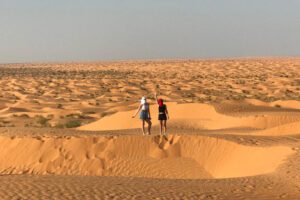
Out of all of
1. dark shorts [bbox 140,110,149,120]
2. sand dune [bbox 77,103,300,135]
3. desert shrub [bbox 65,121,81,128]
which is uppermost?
dark shorts [bbox 140,110,149,120]

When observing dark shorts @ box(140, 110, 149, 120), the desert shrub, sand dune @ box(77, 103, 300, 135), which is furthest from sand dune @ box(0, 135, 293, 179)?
the desert shrub

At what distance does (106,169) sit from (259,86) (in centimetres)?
2871

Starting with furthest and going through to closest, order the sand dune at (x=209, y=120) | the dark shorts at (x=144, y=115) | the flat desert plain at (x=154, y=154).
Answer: the sand dune at (x=209, y=120) < the dark shorts at (x=144, y=115) < the flat desert plain at (x=154, y=154)

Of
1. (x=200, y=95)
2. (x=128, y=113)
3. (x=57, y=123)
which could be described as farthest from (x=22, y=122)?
(x=200, y=95)

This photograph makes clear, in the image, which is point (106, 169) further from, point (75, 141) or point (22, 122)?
point (22, 122)

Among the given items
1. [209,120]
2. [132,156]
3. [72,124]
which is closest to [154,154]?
[132,156]

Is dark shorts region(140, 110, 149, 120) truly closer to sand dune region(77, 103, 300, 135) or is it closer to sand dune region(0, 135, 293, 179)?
sand dune region(0, 135, 293, 179)

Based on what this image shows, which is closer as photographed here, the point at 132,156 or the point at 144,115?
the point at 132,156

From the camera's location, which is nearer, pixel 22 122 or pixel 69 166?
pixel 69 166

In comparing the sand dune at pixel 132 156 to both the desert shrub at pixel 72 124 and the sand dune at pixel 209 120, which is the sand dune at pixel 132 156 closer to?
the sand dune at pixel 209 120

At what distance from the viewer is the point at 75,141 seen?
15.9 meters

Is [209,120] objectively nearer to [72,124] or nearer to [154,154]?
[72,124]

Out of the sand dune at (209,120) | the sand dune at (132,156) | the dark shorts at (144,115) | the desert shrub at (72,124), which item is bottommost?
the desert shrub at (72,124)

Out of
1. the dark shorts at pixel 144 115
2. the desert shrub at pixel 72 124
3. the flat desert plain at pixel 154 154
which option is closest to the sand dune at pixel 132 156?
the flat desert plain at pixel 154 154
